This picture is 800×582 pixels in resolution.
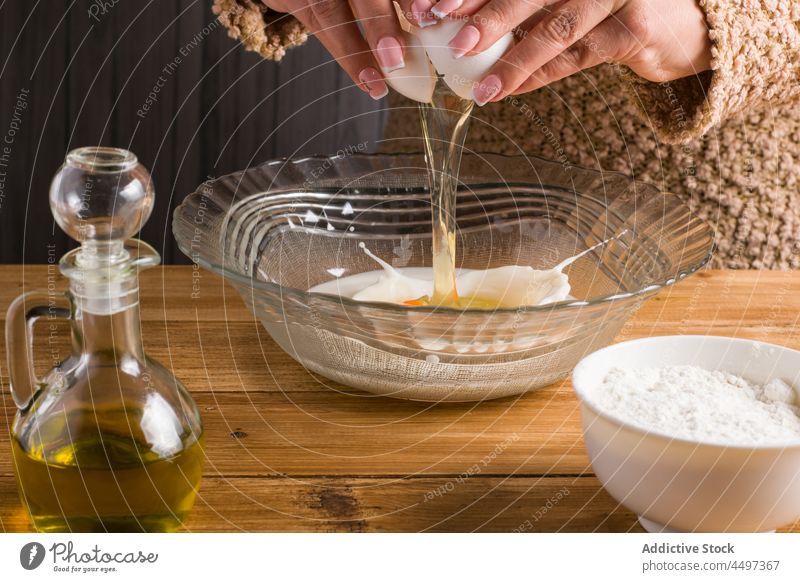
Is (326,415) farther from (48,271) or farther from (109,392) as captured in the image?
(48,271)

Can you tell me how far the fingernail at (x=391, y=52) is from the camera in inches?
18.3

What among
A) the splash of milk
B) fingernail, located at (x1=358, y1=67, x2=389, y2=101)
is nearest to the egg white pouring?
the splash of milk

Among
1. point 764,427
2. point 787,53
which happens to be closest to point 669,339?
point 764,427

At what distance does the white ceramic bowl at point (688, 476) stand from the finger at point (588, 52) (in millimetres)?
219

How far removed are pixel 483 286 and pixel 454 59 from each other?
0.49ft

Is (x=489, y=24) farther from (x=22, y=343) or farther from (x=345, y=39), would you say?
(x=22, y=343)

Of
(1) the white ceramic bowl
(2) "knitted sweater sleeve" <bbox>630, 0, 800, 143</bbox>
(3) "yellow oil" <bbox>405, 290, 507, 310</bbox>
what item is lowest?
(3) "yellow oil" <bbox>405, 290, 507, 310</bbox>

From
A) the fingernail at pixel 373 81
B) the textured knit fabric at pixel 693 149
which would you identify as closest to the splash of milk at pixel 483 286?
the fingernail at pixel 373 81

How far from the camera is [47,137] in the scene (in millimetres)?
1119

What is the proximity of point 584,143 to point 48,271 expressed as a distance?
1.49 feet

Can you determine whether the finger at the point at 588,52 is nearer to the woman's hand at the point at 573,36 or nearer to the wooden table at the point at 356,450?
the woman's hand at the point at 573,36

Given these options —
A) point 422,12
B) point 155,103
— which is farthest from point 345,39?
point 155,103

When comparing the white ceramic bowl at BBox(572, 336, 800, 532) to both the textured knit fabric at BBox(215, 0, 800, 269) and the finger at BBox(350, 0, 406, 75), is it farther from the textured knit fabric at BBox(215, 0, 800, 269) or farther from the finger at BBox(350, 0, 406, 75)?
the textured knit fabric at BBox(215, 0, 800, 269)

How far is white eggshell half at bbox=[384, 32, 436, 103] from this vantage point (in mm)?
466
